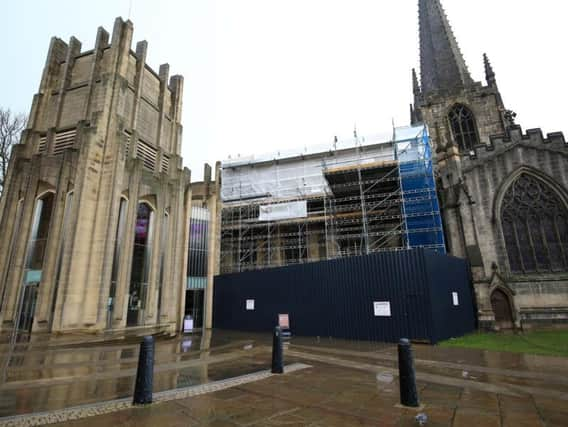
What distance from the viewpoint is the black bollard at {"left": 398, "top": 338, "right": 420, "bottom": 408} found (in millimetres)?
4910

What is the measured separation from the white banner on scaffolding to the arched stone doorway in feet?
43.6

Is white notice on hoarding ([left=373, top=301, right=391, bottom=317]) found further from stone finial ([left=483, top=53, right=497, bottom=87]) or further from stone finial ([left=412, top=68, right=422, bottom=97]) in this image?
stone finial ([left=412, top=68, right=422, bottom=97])

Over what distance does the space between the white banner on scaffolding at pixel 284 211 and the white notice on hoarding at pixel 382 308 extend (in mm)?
11431

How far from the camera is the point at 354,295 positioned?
1418 cm

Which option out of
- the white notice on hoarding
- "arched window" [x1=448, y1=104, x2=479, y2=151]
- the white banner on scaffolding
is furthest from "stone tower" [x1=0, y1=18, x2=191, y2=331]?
"arched window" [x1=448, y1=104, x2=479, y2=151]

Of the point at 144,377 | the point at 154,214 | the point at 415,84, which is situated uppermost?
the point at 415,84

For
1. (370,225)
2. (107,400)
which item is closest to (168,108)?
(370,225)

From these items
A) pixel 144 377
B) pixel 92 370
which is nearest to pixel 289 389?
pixel 144 377

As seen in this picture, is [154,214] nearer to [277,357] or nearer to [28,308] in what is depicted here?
[28,308]

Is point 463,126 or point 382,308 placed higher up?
point 463,126

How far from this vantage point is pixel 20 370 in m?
7.74

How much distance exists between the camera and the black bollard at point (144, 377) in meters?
5.00

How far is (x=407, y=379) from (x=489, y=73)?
122ft

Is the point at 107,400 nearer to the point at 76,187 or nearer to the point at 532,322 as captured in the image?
the point at 76,187
